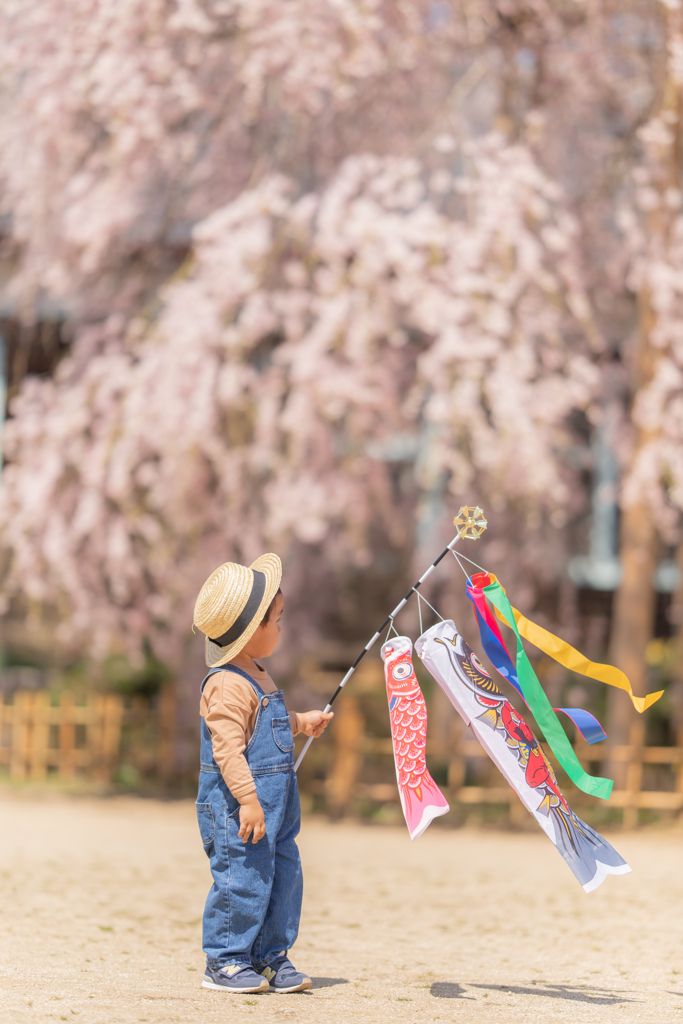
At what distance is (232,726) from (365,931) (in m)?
1.76

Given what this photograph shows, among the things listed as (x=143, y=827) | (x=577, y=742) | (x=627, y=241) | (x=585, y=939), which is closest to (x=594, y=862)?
(x=585, y=939)

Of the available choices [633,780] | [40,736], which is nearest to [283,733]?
[633,780]

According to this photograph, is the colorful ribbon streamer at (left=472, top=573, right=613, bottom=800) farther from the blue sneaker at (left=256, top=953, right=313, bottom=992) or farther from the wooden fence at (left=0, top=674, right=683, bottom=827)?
the wooden fence at (left=0, top=674, right=683, bottom=827)

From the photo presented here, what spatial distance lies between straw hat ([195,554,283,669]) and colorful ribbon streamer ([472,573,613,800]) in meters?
0.67

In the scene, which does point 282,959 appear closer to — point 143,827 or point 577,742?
point 143,827

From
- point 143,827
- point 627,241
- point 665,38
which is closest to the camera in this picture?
point 143,827

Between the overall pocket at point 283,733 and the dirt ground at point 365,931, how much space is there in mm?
682

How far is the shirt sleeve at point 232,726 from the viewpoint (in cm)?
323

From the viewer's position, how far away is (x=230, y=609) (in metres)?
3.38

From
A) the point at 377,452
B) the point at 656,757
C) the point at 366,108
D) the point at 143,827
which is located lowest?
the point at 143,827

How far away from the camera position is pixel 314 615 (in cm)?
1075

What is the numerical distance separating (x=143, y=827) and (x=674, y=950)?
4540 millimetres

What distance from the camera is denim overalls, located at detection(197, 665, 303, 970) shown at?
129 inches

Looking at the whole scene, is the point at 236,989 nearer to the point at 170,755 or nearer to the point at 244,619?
the point at 244,619
